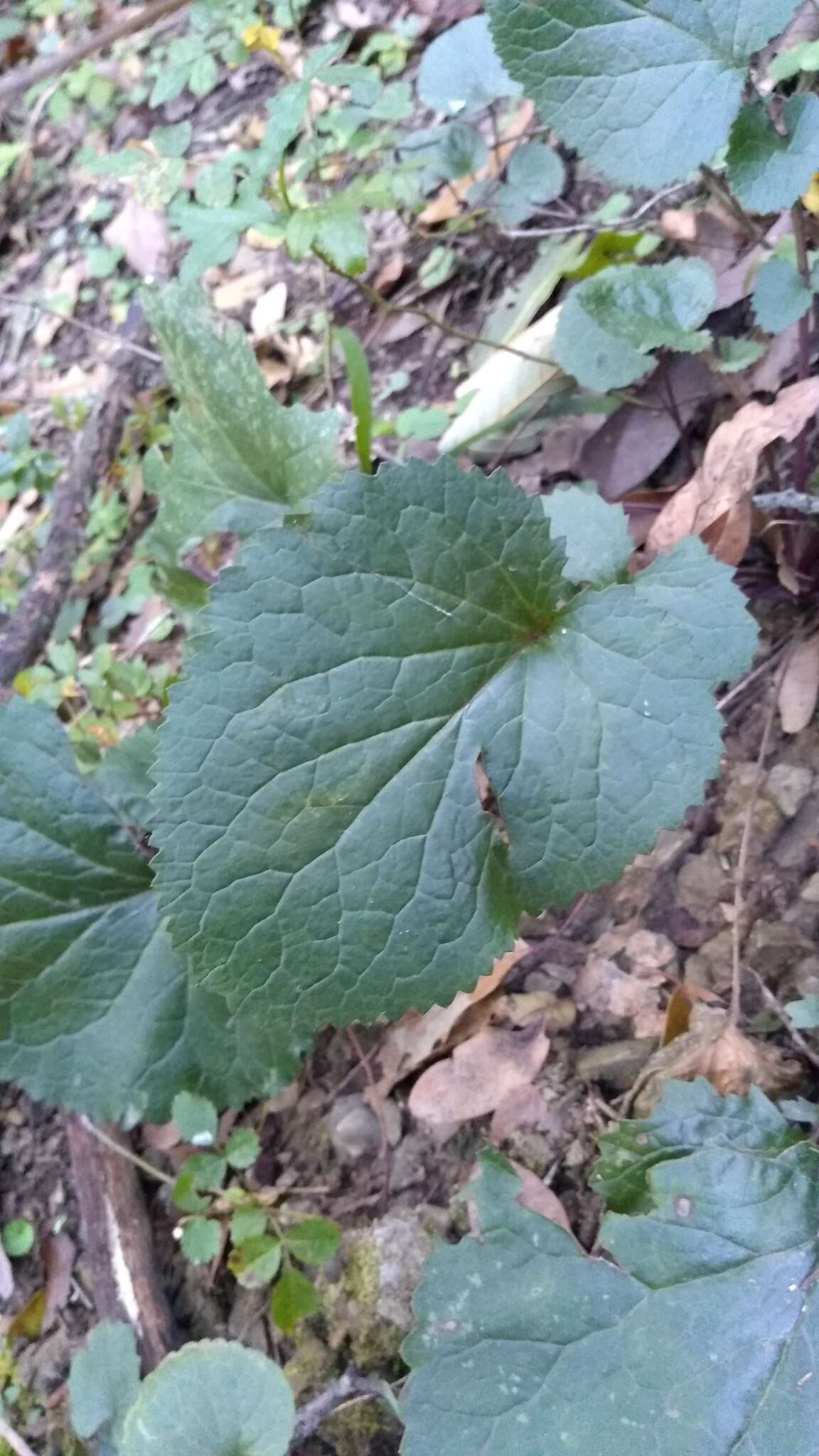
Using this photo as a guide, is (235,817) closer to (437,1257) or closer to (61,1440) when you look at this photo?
(437,1257)

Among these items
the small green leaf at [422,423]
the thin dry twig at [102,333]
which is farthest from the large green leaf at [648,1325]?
the thin dry twig at [102,333]

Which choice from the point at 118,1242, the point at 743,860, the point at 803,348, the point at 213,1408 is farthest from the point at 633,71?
the point at 118,1242

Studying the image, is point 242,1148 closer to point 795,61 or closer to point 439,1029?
point 439,1029

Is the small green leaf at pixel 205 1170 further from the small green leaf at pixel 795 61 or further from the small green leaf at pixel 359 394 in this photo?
the small green leaf at pixel 795 61

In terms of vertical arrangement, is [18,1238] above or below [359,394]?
below

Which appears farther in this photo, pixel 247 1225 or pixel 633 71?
pixel 247 1225

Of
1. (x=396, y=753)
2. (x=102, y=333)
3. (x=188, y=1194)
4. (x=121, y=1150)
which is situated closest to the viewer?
(x=396, y=753)
